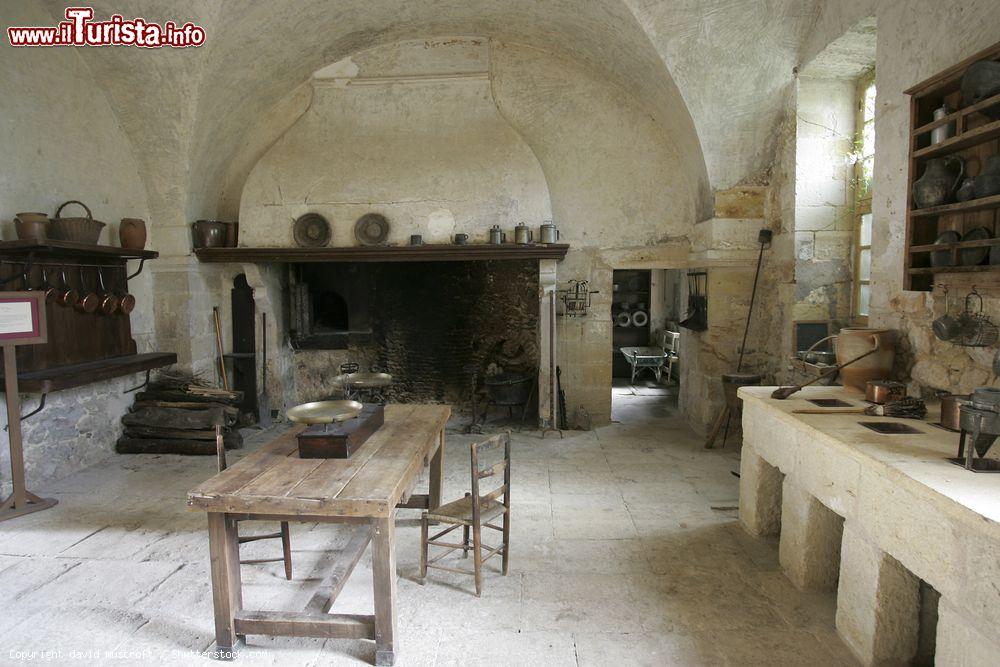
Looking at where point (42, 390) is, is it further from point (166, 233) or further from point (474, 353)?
point (474, 353)

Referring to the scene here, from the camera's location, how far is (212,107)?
607 centimetres

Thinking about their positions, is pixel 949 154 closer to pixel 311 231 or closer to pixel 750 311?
pixel 750 311

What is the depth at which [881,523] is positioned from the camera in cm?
251

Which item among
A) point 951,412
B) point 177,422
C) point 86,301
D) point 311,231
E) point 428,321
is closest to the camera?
point 951,412

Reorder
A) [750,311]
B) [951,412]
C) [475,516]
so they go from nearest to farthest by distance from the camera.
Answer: [951,412] < [475,516] < [750,311]

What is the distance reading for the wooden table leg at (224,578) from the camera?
8.70 feet

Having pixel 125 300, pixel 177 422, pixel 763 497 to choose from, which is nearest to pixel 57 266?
pixel 125 300

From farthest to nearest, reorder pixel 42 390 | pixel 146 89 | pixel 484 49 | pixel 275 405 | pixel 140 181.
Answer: pixel 275 405 → pixel 484 49 → pixel 140 181 → pixel 146 89 → pixel 42 390

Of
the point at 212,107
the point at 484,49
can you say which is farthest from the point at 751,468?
the point at 212,107

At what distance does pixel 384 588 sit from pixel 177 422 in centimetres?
449

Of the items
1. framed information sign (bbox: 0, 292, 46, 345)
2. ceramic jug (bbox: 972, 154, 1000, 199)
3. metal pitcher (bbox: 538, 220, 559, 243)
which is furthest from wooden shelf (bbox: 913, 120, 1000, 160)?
framed information sign (bbox: 0, 292, 46, 345)

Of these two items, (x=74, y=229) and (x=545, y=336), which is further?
(x=545, y=336)

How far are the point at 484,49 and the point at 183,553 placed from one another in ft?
19.8

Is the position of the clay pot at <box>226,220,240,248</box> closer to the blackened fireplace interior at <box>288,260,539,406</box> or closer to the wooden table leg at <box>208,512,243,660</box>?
the blackened fireplace interior at <box>288,260,539,406</box>
